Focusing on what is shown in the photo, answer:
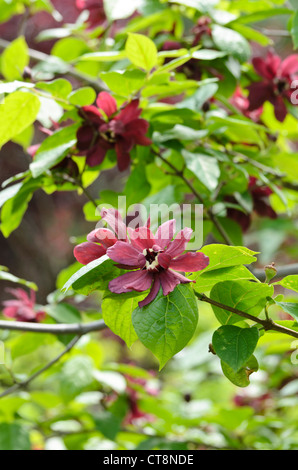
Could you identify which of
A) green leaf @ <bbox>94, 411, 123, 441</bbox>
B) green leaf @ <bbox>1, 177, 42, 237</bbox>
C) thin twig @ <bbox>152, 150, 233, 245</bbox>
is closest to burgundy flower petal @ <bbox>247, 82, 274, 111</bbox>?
thin twig @ <bbox>152, 150, 233, 245</bbox>

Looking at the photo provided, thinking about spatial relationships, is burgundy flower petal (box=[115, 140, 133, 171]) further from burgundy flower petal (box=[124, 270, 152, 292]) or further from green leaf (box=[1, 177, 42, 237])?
burgundy flower petal (box=[124, 270, 152, 292])

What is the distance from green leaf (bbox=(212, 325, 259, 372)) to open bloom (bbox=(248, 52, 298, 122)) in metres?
0.58

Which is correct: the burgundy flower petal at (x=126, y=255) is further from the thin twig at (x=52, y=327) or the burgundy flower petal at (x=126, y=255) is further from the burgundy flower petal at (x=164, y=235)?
the thin twig at (x=52, y=327)

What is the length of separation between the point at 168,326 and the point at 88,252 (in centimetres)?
→ 11

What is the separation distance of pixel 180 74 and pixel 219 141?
151 mm

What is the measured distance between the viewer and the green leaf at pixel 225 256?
519 mm

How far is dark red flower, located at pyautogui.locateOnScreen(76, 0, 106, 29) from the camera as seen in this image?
45.9 inches

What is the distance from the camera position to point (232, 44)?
3.04ft

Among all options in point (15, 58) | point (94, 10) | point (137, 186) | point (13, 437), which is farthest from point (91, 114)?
point (13, 437)

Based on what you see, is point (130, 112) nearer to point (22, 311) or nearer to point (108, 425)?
point (22, 311)

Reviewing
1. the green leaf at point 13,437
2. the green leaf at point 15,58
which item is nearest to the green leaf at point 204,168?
the green leaf at point 15,58

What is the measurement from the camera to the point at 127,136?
79cm
